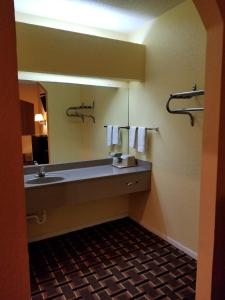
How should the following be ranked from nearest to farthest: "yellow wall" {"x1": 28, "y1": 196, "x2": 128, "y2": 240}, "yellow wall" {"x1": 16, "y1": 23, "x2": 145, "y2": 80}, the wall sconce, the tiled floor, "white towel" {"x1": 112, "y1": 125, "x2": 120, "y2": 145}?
the tiled floor
"yellow wall" {"x1": 16, "y1": 23, "x2": 145, "y2": 80}
the wall sconce
"yellow wall" {"x1": 28, "y1": 196, "x2": 128, "y2": 240}
"white towel" {"x1": 112, "y1": 125, "x2": 120, "y2": 145}

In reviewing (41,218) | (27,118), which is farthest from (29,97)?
(41,218)

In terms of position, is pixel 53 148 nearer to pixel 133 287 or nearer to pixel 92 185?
pixel 92 185

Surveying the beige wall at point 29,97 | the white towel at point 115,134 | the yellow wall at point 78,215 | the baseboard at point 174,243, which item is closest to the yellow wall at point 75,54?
the beige wall at point 29,97

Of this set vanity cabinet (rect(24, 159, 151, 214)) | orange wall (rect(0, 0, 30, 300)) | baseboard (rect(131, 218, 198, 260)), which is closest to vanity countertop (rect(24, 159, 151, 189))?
vanity cabinet (rect(24, 159, 151, 214))

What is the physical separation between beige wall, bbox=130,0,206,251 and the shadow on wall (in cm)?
1

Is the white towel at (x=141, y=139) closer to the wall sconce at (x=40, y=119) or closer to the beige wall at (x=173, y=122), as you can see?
the beige wall at (x=173, y=122)

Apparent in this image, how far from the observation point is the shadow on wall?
276cm

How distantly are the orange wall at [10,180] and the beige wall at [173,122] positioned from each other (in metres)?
1.83

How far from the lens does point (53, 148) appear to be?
9.11 feet

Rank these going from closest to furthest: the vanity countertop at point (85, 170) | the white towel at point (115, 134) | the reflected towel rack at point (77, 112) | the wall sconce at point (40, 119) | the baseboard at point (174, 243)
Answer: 1. the baseboard at point (174, 243)
2. the vanity countertop at point (85, 170)
3. the wall sconce at point (40, 119)
4. the reflected towel rack at point (77, 112)
5. the white towel at point (115, 134)

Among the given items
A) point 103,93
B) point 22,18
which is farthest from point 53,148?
point 22,18

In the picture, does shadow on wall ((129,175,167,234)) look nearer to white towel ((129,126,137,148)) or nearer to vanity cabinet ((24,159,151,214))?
vanity cabinet ((24,159,151,214))

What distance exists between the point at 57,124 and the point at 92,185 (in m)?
0.90

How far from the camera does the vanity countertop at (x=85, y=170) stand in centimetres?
246
